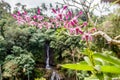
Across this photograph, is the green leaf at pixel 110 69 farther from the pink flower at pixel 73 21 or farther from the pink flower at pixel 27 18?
the pink flower at pixel 27 18

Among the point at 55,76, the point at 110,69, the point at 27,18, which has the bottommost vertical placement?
the point at 55,76

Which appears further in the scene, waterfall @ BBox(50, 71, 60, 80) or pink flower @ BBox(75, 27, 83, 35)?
waterfall @ BBox(50, 71, 60, 80)

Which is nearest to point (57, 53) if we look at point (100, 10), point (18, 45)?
point (18, 45)

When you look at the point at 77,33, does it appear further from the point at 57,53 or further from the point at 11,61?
the point at 57,53

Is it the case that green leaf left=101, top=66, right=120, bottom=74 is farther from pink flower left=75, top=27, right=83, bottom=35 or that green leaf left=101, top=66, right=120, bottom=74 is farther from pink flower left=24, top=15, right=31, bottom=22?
pink flower left=24, top=15, right=31, bottom=22

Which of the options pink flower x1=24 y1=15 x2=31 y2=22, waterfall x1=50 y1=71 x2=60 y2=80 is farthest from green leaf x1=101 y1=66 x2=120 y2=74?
waterfall x1=50 y1=71 x2=60 y2=80

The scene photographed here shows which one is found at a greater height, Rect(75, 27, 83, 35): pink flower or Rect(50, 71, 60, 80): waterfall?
Rect(75, 27, 83, 35): pink flower

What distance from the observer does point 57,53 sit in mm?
13812

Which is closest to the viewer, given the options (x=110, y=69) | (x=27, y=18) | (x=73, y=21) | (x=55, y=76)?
(x=110, y=69)

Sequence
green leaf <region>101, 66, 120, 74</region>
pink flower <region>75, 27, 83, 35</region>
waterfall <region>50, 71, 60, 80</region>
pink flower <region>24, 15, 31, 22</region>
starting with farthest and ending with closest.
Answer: waterfall <region>50, 71, 60, 80</region>
pink flower <region>24, 15, 31, 22</region>
pink flower <region>75, 27, 83, 35</region>
green leaf <region>101, 66, 120, 74</region>

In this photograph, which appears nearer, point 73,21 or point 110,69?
point 110,69

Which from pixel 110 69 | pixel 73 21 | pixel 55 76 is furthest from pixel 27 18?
pixel 55 76

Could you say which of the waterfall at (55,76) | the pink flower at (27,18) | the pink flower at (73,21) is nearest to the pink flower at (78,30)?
the pink flower at (73,21)

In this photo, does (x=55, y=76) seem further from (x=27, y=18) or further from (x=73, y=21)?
(x=73, y=21)
